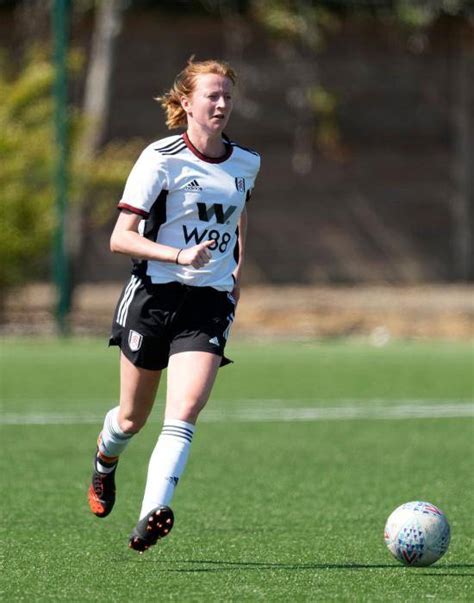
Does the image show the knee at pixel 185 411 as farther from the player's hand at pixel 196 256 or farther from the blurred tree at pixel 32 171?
the blurred tree at pixel 32 171

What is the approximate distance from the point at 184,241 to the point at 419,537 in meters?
1.70

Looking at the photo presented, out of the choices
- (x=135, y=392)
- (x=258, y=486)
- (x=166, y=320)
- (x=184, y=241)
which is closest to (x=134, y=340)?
(x=166, y=320)

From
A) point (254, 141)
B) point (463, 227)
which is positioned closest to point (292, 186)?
point (254, 141)

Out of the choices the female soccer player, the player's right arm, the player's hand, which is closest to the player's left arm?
the female soccer player

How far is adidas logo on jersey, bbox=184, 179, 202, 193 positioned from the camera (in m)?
6.87

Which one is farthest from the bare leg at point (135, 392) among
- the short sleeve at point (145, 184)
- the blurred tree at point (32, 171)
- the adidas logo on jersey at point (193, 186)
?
the blurred tree at point (32, 171)

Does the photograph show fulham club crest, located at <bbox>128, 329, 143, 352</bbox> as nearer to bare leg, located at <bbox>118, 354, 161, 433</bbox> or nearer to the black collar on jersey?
bare leg, located at <bbox>118, 354, 161, 433</bbox>

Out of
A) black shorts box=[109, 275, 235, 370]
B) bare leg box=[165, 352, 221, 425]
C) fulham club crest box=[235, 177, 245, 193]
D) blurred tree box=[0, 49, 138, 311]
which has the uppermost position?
fulham club crest box=[235, 177, 245, 193]

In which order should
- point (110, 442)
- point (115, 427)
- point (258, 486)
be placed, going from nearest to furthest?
point (115, 427)
point (110, 442)
point (258, 486)

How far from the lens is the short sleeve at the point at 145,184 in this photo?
267 inches

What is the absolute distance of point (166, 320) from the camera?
6.90m

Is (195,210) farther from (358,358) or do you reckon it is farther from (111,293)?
(111,293)

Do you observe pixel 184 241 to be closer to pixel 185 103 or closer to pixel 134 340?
pixel 134 340

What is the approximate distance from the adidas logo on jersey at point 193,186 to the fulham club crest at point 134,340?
0.70 meters
